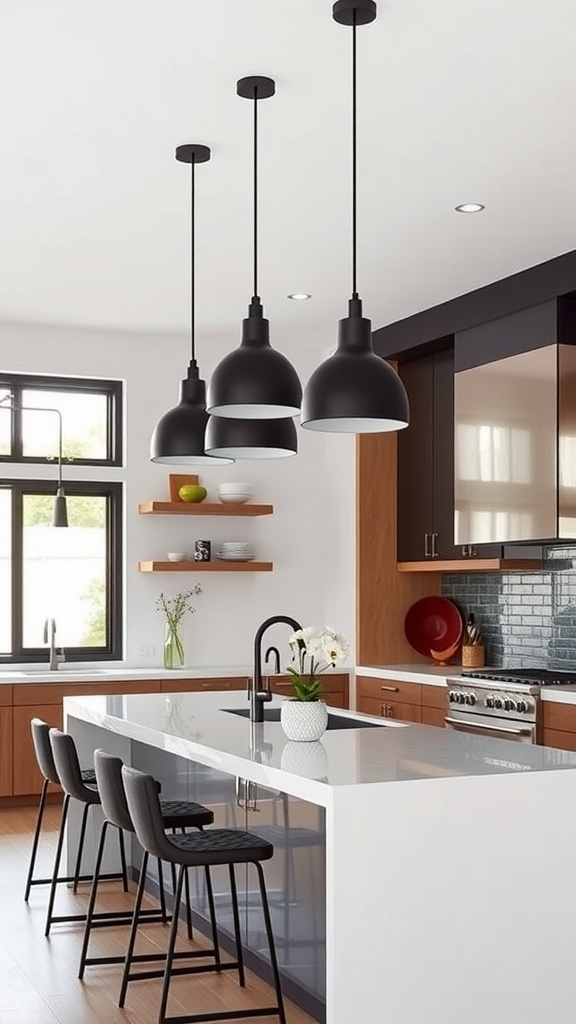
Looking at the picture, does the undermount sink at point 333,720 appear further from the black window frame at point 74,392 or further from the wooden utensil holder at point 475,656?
the black window frame at point 74,392

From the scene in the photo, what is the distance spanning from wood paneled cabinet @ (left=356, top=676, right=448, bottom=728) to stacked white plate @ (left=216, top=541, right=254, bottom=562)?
107 centimetres

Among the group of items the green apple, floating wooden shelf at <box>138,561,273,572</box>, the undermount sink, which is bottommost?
the undermount sink

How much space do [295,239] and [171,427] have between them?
1.43 m

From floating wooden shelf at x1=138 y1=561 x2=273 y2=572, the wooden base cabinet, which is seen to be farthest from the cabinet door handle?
floating wooden shelf at x1=138 y1=561 x2=273 y2=572

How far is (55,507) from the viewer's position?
23.2 feet

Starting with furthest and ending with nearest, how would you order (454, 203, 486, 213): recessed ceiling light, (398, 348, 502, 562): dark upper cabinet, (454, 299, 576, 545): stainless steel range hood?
(398, 348, 502, 562): dark upper cabinet → (454, 299, 576, 545): stainless steel range hood → (454, 203, 486, 213): recessed ceiling light

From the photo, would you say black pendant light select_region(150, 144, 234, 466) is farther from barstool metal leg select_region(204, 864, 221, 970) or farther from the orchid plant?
barstool metal leg select_region(204, 864, 221, 970)

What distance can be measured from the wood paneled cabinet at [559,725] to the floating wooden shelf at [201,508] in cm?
268

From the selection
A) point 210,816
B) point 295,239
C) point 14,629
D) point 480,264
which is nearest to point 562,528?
point 480,264

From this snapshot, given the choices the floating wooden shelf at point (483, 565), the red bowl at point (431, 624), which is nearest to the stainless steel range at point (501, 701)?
the floating wooden shelf at point (483, 565)

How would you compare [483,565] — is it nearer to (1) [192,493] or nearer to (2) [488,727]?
(2) [488,727]

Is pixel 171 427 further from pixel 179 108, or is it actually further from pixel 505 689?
pixel 505 689

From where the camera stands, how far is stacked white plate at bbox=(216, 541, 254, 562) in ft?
26.5

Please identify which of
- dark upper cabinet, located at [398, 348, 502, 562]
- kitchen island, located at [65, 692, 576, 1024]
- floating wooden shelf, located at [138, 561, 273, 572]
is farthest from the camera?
floating wooden shelf, located at [138, 561, 273, 572]
